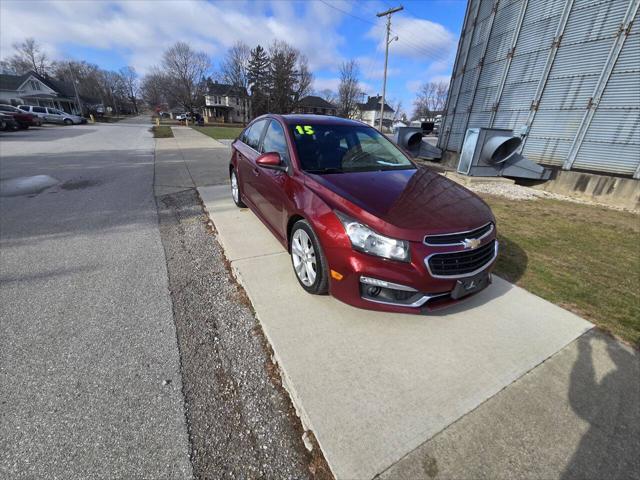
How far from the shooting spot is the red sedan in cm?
206

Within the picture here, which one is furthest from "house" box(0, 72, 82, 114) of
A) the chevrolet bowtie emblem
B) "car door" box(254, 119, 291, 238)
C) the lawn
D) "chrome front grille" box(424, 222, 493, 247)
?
the chevrolet bowtie emblem

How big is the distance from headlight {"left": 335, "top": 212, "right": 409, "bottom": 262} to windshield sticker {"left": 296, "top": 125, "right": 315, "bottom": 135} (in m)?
1.58

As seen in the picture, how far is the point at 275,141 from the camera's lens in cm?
349

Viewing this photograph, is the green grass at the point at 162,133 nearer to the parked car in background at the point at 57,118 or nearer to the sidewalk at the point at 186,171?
the parked car in background at the point at 57,118

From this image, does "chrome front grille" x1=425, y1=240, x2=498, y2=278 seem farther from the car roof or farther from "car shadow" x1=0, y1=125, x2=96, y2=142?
"car shadow" x1=0, y1=125, x2=96, y2=142

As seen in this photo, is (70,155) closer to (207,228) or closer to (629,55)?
(207,228)

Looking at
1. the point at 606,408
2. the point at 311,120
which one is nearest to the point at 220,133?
the point at 311,120

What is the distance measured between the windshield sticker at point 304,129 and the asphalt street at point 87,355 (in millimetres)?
2220

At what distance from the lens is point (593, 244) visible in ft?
14.1

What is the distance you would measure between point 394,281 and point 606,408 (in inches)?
59.6

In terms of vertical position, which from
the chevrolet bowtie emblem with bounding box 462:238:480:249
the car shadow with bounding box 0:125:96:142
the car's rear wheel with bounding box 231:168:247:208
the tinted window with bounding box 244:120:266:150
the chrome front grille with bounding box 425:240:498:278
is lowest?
the car shadow with bounding box 0:125:96:142

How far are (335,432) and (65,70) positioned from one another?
10323cm

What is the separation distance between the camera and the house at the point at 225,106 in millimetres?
63156

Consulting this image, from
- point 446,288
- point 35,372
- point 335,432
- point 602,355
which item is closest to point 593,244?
point 602,355
